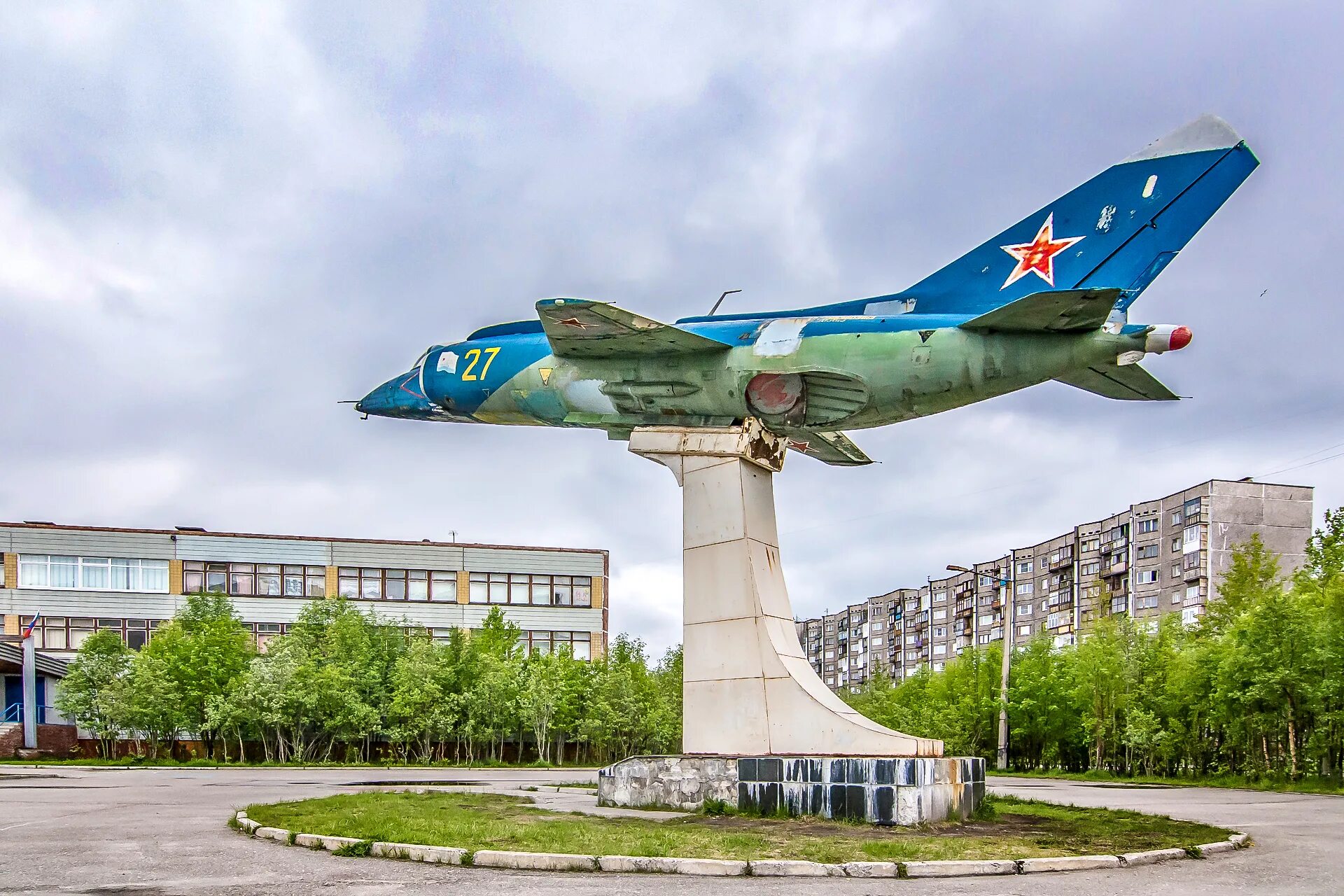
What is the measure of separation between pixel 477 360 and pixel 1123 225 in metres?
10.7

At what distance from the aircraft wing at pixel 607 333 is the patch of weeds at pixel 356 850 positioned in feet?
26.2

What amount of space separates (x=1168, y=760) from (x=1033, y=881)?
35.2m

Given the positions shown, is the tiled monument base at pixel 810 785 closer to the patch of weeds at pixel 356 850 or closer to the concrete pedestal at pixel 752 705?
the concrete pedestal at pixel 752 705

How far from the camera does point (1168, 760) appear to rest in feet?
135

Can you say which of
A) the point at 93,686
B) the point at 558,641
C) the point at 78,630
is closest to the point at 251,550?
the point at 78,630

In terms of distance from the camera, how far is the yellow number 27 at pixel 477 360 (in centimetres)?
1997

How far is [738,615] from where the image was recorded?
17.6 m

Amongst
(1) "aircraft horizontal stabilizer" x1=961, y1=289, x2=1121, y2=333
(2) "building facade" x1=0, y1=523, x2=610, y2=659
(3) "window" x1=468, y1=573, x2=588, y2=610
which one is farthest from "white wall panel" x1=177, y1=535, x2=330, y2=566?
(1) "aircraft horizontal stabilizer" x1=961, y1=289, x2=1121, y2=333

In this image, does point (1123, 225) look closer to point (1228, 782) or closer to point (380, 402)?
point (380, 402)

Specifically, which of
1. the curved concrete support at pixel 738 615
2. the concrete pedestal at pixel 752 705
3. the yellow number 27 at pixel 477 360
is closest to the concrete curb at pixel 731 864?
the concrete pedestal at pixel 752 705

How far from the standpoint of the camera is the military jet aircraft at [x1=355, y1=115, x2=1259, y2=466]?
15.4 metres

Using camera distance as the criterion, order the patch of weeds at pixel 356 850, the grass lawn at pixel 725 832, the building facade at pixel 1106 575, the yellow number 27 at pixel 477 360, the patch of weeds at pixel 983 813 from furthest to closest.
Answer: the building facade at pixel 1106 575
the yellow number 27 at pixel 477 360
the patch of weeds at pixel 983 813
the grass lawn at pixel 725 832
the patch of weeds at pixel 356 850

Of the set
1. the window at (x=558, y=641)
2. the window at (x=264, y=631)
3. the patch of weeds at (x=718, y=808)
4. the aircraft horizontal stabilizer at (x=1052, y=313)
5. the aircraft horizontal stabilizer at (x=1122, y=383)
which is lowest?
the window at (x=558, y=641)

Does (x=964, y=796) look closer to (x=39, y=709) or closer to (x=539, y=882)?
(x=539, y=882)
